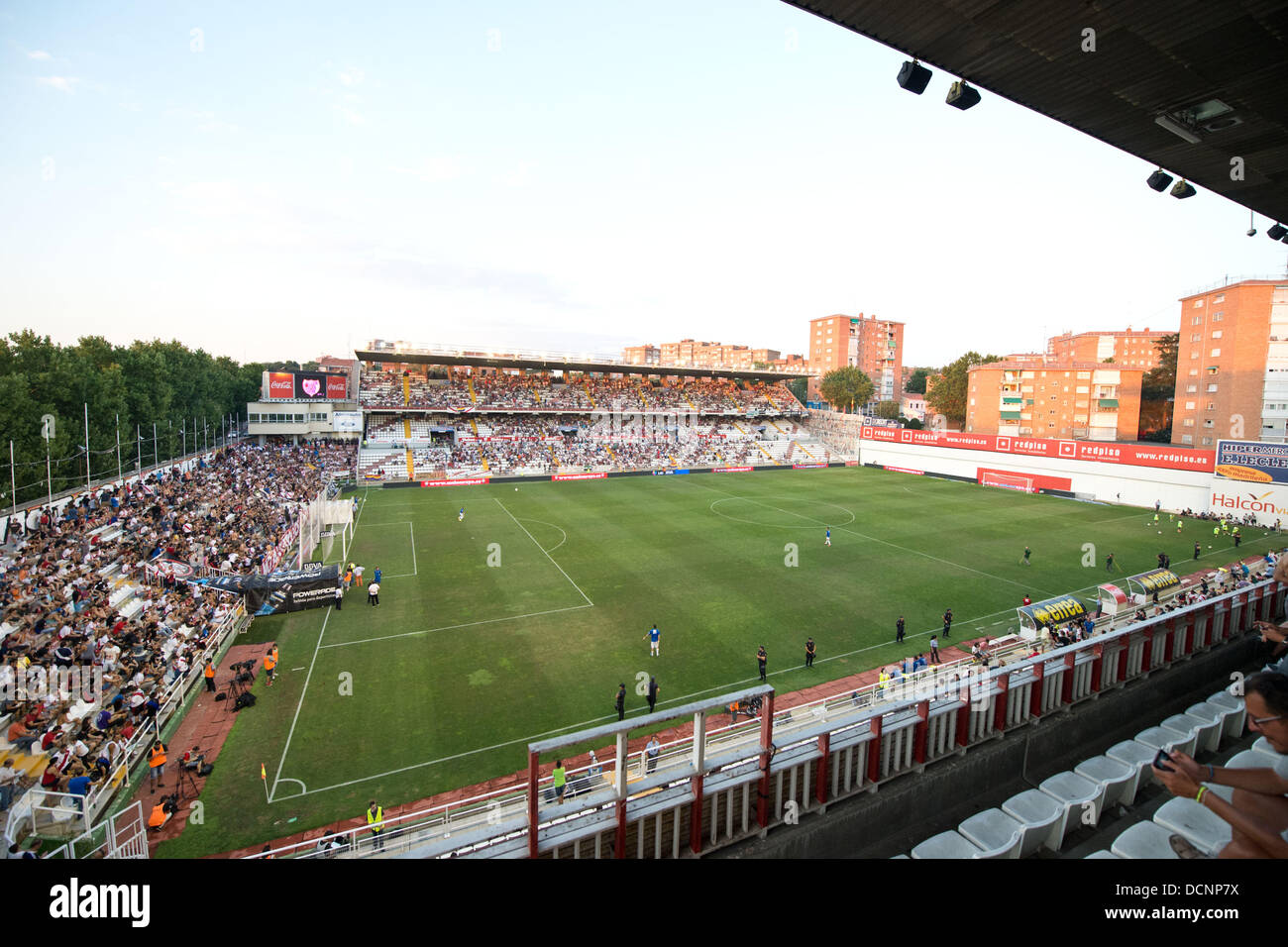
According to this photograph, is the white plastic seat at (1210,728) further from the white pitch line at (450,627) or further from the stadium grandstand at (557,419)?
the stadium grandstand at (557,419)

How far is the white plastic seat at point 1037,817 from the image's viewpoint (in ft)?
21.0

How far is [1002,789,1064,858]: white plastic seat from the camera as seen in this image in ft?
21.0

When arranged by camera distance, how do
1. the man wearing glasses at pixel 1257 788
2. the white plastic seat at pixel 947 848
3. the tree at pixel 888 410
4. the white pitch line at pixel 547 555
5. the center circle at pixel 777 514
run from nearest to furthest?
the man wearing glasses at pixel 1257 788
the white plastic seat at pixel 947 848
the white pitch line at pixel 547 555
the center circle at pixel 777 514
the tree at pixel 888 410

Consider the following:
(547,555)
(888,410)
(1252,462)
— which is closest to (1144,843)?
(547,555)

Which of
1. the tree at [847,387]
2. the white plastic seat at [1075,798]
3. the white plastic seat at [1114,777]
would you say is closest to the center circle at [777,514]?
the white plastic seat at [1114,777]

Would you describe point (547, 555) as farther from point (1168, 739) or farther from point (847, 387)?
point (847, 387)

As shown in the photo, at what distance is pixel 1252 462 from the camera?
114 ft

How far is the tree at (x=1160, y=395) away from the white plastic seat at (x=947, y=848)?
262 feet

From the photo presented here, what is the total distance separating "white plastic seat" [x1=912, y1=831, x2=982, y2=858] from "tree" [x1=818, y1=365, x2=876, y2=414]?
9335cm

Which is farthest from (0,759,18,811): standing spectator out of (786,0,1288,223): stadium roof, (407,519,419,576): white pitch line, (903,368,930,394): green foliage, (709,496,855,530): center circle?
(903,368,930,394): green foliage

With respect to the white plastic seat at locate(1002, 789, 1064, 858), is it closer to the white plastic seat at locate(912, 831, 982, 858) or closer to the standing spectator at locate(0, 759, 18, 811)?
the white plastic seat at locate(912, 831, 982, 858)

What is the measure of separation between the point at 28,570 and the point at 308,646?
26.3 ft

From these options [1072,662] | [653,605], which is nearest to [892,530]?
[653,605]
